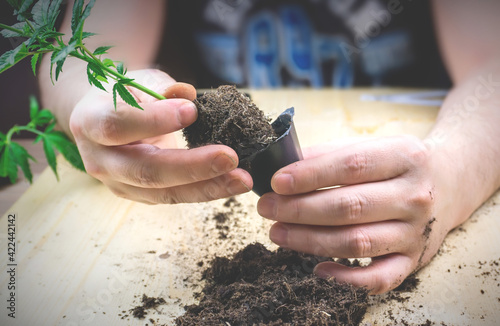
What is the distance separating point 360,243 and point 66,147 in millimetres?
1062

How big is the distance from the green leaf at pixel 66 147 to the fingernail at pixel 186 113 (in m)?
0.74

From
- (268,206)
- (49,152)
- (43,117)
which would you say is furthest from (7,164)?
(268,206)

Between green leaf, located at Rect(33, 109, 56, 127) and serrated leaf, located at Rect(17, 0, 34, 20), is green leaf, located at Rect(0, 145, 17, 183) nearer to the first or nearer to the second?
green leaf, located at Rect(33, 109, 56, 127)

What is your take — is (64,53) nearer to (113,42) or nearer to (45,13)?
(45,13)

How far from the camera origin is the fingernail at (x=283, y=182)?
940mm

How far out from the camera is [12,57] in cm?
67

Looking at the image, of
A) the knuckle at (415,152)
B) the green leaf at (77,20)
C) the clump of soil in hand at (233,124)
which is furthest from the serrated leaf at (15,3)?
the knuckle at (415,152)

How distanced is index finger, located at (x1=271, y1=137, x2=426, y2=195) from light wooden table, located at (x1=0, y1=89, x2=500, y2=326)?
0.30 meters

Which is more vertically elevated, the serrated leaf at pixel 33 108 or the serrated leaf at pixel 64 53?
the serrated leaf at pixel 64 53

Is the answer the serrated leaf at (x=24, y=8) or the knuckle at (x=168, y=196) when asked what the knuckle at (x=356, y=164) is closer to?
the knuckle at (x=168, y=196)

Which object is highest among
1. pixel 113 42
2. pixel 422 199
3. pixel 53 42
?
pixel 53 42

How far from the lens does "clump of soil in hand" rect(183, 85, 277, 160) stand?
2.99 feet

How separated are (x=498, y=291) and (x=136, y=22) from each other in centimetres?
154

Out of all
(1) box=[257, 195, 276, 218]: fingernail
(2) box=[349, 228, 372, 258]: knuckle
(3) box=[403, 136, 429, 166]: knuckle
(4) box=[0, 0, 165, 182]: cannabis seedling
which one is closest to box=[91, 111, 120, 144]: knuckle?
(4) box=[0, 0, 165, 182]: cannabis seedling
